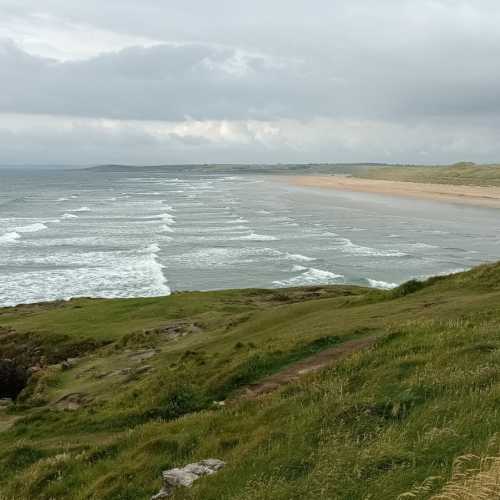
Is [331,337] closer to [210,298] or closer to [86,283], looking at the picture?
[210,298]

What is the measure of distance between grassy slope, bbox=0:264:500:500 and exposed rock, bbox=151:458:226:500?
389mm

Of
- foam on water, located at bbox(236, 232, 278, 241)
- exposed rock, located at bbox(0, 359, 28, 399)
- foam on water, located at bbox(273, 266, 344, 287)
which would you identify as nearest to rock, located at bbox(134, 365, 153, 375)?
exposed rock, located at bbox(0, 359, 28, 399)

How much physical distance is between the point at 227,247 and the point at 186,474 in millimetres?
60396

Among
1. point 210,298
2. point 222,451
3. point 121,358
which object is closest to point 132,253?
point 210,298

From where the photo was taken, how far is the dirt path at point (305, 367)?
15.4m

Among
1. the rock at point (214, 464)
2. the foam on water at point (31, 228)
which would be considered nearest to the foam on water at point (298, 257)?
the foam on water at point (31, 228)

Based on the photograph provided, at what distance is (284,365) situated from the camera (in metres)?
17.3

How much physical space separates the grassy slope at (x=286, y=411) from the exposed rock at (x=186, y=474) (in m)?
0.39

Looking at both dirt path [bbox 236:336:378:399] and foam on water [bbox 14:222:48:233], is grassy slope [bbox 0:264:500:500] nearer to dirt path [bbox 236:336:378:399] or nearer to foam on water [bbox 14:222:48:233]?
dirt path [bbox 236:336:378:399]

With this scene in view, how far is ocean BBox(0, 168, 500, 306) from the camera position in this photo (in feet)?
174

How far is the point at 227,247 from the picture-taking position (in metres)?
70.3

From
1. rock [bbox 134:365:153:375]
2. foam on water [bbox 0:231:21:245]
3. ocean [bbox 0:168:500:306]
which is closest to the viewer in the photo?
rock [bbox 134:365:153:375]

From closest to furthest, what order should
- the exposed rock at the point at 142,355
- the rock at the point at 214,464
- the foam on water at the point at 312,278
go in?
1. the rock at the point at 214,464
2. the exposed rock at the point at 142,355
3. the foam on water at the point at 312,278

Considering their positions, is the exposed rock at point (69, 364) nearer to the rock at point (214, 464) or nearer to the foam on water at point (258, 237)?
the rock at point (214, 464)
